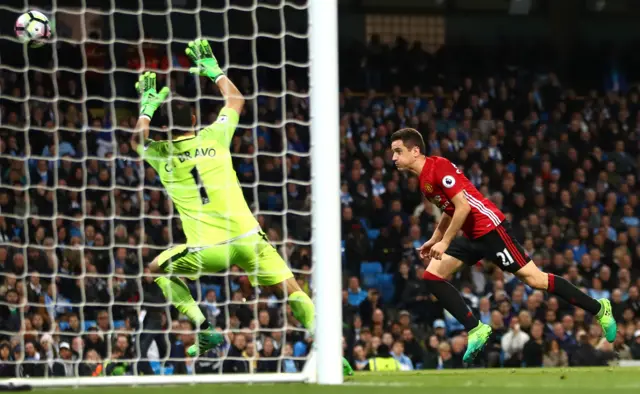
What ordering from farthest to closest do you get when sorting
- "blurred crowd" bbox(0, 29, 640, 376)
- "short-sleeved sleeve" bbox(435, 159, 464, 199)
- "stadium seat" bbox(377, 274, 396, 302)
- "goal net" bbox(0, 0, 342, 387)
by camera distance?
"stadium seat" bbox(377, 274, 396, 302), "blurred crowd" bbox(0, 29, 640, 376), "goal net" bbox(0, 0, 342, 387), "short-sleeved sleeve" bbox(435, 159, 464, 199)

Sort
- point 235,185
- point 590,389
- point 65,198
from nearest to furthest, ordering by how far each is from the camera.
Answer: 1. point 590,389
2. point 235,185
3. point 65,198

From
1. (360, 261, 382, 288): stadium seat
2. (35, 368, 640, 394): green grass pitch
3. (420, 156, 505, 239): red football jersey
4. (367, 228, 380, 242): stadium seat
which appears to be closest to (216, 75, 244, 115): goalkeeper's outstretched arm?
(420, 156, 505, 239): red football jersey

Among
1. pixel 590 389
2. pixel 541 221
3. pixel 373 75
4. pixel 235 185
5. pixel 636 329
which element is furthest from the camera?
pixel 373 75

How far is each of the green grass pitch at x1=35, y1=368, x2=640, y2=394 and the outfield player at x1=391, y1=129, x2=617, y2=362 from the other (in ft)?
1.38

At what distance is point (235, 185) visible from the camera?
27.8 feet

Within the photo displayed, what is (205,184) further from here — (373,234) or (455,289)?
(373,234)

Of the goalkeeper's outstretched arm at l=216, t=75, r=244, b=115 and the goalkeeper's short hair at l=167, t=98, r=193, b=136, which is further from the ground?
the goalkeeper's short hair at l=167, t=98, r=193, b=136

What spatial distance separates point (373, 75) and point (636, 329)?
514cm

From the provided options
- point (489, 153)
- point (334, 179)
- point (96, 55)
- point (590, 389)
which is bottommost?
point (590, 389)

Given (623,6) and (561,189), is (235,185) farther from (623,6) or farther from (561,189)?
(623,6)

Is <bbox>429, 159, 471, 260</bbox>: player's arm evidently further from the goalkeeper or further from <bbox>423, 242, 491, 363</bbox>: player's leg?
the goalkeeper

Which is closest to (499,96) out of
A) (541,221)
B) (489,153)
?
(489,153)

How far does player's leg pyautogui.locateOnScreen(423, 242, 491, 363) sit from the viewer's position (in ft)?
26.7

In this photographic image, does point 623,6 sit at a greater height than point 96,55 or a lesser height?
greater
